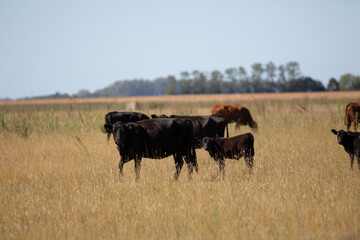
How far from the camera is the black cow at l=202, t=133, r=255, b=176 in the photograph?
27.7 ft

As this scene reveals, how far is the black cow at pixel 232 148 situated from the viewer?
8453 millimetres

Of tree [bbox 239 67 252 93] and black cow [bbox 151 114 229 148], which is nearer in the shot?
black cow [bbox 151 114 229 148]

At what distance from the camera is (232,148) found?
28.4 ft

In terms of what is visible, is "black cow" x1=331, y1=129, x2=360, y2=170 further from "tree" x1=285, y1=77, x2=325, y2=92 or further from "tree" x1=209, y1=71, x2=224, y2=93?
"tree" x1=209, y1=71, x2=224, y2=93

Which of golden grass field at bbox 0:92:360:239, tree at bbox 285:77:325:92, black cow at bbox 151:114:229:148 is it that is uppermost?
tree at bbox 285:77:325:92

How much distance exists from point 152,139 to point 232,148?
6.39 feet

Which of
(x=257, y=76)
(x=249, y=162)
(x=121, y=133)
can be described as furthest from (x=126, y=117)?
(x=257, y=76)

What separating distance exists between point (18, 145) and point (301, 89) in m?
102

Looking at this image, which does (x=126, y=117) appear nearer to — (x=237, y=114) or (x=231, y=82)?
(x=237, y=114)

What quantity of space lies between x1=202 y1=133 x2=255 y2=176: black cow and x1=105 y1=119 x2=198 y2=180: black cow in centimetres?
83

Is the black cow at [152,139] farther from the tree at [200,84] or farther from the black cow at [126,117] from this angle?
the tree at [200,84]

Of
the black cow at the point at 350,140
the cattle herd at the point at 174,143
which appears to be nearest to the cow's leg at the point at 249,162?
the cattle herd at the point at 174,143

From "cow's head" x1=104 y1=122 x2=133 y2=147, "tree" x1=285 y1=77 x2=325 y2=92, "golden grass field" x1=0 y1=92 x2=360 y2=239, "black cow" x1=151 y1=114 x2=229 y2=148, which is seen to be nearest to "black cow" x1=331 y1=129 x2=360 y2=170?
"golden grass field" x1=0 y1=92 x2=360 y2=239

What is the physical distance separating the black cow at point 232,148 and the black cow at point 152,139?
2.72 ft
